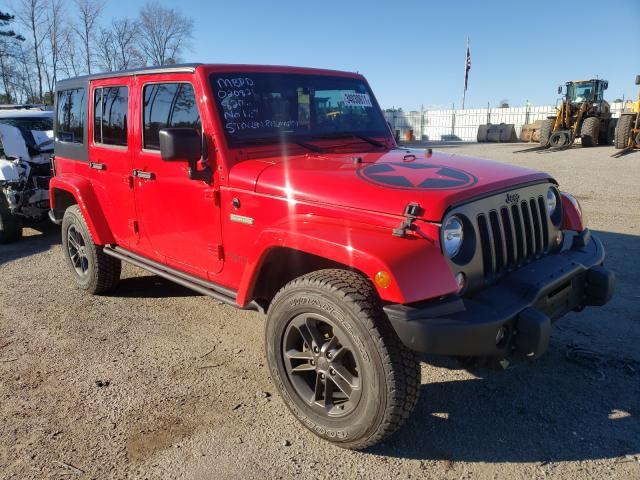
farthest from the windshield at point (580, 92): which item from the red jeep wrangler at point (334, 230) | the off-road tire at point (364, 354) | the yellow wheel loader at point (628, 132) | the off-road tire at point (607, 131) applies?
the off-road tire at point (364, 354)

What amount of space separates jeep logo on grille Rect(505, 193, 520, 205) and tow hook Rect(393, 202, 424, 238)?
2.29 ft

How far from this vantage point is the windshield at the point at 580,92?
2141 centimetres

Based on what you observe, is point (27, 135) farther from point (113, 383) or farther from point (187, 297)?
point (113, 383)

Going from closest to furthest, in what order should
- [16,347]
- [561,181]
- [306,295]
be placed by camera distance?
[306,295] < [16,347] < [561,181]

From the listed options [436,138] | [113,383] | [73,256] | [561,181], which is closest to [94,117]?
[73,256]

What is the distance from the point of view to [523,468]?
96.4 inches

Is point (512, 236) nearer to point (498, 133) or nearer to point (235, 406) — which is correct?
point (235, 406)

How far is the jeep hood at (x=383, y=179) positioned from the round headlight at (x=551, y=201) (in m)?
0.16

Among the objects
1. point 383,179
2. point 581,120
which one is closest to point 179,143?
point 383,179

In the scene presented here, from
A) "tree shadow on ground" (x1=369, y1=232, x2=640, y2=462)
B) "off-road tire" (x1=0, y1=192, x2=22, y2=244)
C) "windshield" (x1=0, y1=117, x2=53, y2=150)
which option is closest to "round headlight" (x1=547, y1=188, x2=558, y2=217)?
"tree shadow on ground" (x1=369, y1=232, x2=640, y2=462)

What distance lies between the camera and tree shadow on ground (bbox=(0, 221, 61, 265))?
6.53 meters

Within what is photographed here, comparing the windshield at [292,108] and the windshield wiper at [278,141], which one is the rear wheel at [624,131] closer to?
the windshield at [292,108]

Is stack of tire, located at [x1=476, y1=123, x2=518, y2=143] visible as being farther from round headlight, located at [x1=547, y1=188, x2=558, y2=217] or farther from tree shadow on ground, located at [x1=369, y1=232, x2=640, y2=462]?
round headlight, located at [x1=547, y1=188, x2=558, y2=217]

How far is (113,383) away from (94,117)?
2.38m
